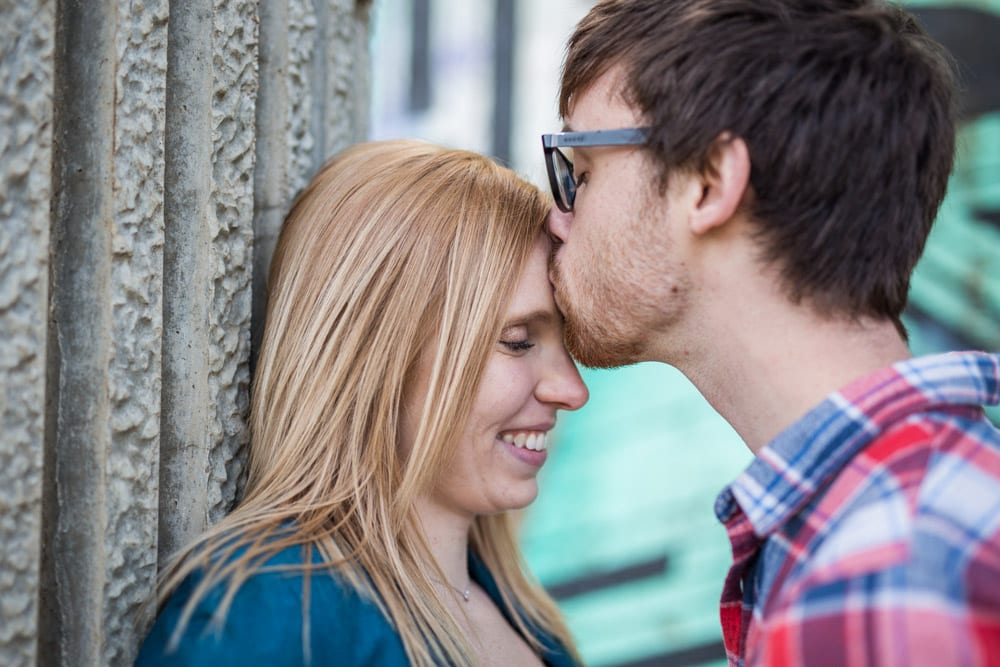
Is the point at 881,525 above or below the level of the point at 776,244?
below

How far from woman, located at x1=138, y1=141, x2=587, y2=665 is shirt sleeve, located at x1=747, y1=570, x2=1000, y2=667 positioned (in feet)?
2.40

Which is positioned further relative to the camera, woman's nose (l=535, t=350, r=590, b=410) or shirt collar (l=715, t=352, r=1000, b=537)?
woman's nose (l=535, t=350, r=590, b=410)

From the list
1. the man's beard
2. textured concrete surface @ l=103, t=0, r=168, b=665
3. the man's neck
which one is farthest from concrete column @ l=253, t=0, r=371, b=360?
the man's neck

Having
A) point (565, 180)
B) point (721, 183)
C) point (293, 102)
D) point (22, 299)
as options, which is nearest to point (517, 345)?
point (565, 180)

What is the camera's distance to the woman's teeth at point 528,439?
1968 millimetres

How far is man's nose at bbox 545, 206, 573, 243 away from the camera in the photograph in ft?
6.29

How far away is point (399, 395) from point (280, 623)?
54 centimetres

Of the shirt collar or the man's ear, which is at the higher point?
the man's ear

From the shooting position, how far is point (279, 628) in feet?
4.84

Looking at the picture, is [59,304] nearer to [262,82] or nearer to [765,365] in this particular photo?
[262,82]

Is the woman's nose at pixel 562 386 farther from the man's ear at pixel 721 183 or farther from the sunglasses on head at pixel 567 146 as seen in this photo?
the man's ear at pixel 721 183

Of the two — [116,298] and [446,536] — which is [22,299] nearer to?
[116,298]

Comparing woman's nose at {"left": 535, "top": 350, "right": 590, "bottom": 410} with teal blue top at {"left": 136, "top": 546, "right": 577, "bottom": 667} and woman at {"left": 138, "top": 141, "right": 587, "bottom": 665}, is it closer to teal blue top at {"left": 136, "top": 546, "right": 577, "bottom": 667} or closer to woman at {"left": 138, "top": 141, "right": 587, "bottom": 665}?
woman at {"left": 138, "top": 141, "right": 587, "bottom": 665}

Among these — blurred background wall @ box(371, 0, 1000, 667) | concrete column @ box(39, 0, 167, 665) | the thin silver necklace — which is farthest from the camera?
blurred background wall @ box(371, 0, 1000, 667)
